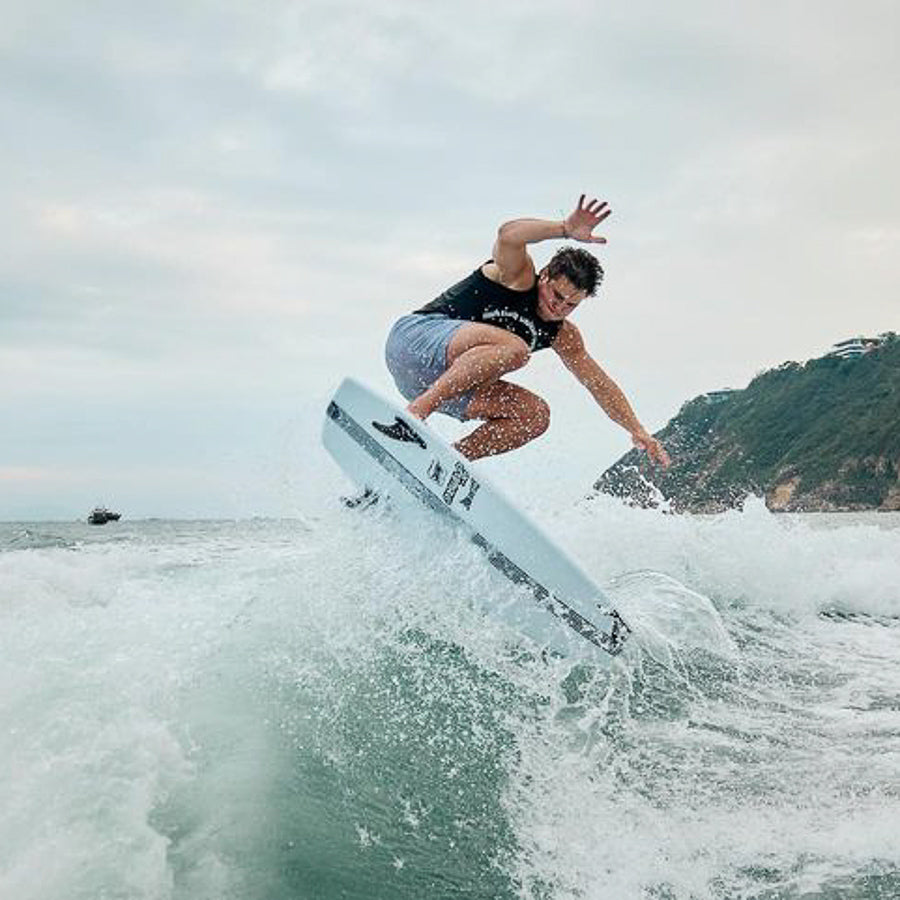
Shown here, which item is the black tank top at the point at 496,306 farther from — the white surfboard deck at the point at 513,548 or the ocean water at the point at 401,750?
the ocean water at the point at 401,750

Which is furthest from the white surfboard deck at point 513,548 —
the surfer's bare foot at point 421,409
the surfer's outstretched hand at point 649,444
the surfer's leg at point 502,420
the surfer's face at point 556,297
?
the surfer's outstretched hand at point 649,444

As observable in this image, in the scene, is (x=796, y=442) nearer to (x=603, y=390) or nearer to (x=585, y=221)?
(x=603, y=390)

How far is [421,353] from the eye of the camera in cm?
570

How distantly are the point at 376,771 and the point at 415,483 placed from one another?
1809 millimetres

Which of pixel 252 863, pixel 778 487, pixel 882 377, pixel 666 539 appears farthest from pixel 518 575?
pixel 882 377

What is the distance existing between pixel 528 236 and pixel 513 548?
1715 mm

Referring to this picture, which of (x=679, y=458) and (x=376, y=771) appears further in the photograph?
(x=679, y=458)

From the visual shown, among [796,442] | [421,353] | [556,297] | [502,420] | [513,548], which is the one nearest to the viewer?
[513,548]

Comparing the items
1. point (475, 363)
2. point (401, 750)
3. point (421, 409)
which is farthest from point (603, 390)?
point (401, 750)

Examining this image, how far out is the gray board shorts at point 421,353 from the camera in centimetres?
559

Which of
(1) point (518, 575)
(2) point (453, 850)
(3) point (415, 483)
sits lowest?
(2) point (453, 850)

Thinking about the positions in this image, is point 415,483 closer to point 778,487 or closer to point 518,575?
point 518,575

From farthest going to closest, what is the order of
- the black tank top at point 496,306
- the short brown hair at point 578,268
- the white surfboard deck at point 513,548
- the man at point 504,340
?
1. the black tank top at point 496,306
2. the short brown hair at point 578,268
3. the man at point 504,340
4. the white surfboard deck at point 513,548

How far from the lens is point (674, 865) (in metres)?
3.15
